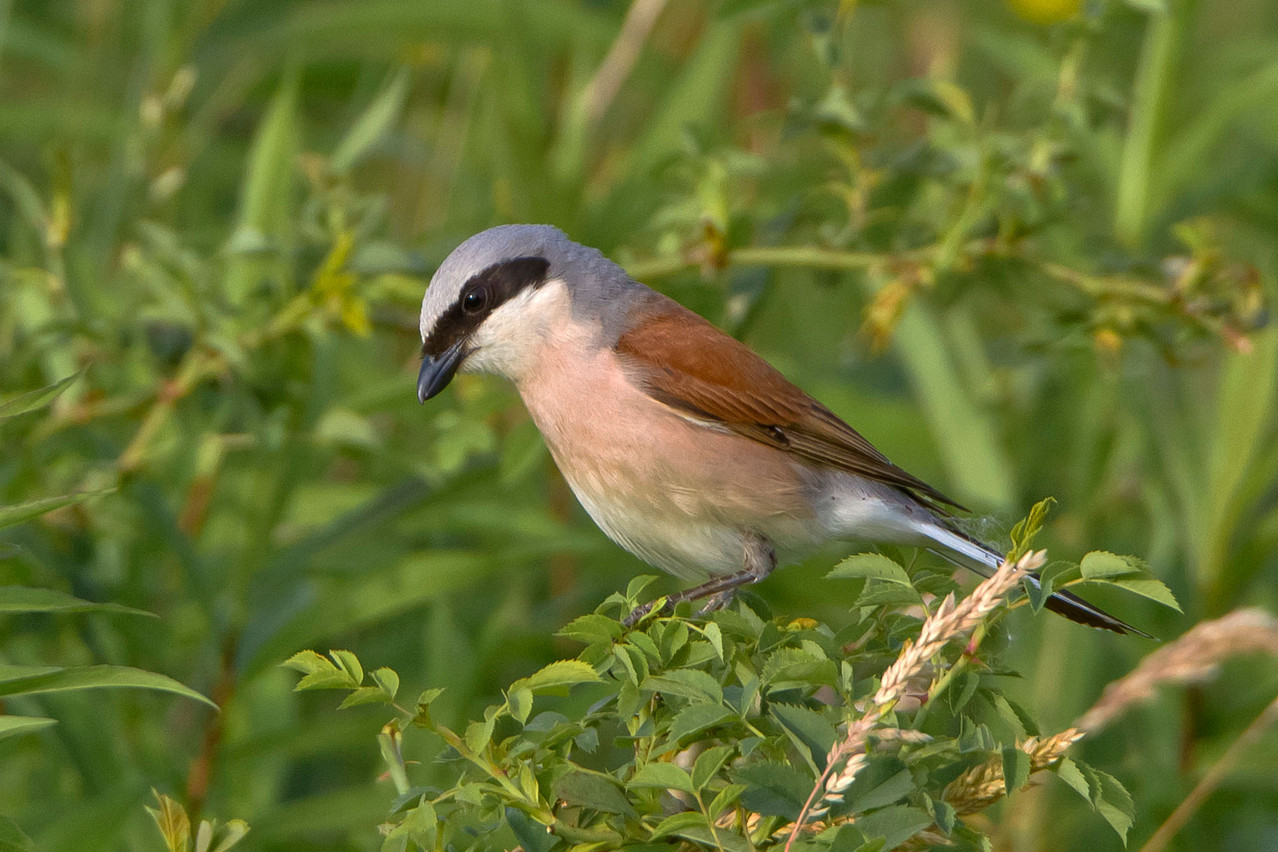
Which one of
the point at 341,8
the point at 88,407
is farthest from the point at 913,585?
the point at 341,8

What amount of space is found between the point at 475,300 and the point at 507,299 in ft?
0.34

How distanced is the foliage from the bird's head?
51.0 inches

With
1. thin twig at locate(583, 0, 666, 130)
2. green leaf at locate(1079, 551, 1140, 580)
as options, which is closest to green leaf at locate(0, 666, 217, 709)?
green leaf at locate(1079, 551, 1140, 580)

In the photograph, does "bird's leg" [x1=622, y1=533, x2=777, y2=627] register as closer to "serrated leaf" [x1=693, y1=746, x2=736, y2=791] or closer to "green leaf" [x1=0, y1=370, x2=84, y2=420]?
"serrated leaf" [x1=693, y1=746, x2=736, y2=791]

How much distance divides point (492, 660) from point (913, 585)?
6.54ft

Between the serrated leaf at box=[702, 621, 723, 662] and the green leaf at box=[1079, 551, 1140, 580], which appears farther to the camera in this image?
the serrated leaf at box=[702, 621, 723, 662]

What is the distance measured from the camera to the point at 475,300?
281cm

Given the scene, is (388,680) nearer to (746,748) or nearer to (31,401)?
(746,748)

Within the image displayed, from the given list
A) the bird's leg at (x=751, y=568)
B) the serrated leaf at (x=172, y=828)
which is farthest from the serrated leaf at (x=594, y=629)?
the bird's leg at (x=751, y=568)

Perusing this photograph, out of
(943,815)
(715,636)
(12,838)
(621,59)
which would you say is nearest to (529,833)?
(715,636)

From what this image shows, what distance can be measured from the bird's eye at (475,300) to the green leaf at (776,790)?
159 cm

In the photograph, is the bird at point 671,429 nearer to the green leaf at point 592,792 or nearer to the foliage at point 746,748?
the foliage at point 746,748

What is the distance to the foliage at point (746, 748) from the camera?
4.49 feet

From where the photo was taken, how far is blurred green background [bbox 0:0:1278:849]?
2.98 meters
